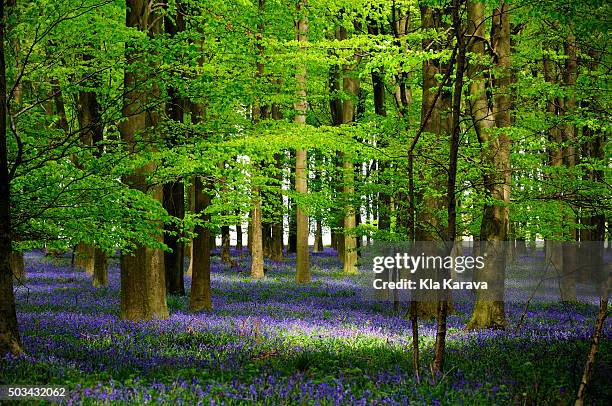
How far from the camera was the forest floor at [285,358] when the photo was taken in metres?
7.00

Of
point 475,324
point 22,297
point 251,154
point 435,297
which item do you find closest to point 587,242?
point 435,297

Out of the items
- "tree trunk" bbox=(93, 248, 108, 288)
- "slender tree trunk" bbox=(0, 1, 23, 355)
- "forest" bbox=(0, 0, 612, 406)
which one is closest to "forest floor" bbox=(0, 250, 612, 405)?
"forest" bbox=(0, 0, 612, 406)

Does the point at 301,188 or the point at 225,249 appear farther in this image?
the point at 225,249

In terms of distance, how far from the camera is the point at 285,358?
9.58m

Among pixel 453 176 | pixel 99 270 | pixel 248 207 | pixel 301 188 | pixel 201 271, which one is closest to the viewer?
pixel 453 176

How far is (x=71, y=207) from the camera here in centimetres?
858

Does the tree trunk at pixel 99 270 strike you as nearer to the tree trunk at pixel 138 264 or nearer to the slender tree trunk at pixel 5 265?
the tree trunk at pixel 138 264

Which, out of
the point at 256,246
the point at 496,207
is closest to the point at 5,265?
the point at 496,207

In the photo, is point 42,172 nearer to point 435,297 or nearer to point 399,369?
point 399,369

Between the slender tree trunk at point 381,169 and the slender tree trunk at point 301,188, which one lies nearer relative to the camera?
the slender tree trunk at point 381,169

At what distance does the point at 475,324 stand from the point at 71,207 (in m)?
9.43

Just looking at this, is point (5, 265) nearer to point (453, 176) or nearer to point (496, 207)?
point (453, 176)

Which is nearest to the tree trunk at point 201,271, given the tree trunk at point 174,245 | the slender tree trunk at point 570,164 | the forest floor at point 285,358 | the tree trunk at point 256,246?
the forest floor at point 285,358

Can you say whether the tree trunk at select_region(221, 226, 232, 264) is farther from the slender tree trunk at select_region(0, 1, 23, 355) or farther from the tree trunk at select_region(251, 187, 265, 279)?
the slender tree trunk at select_region(0, 1, 23, 355)
